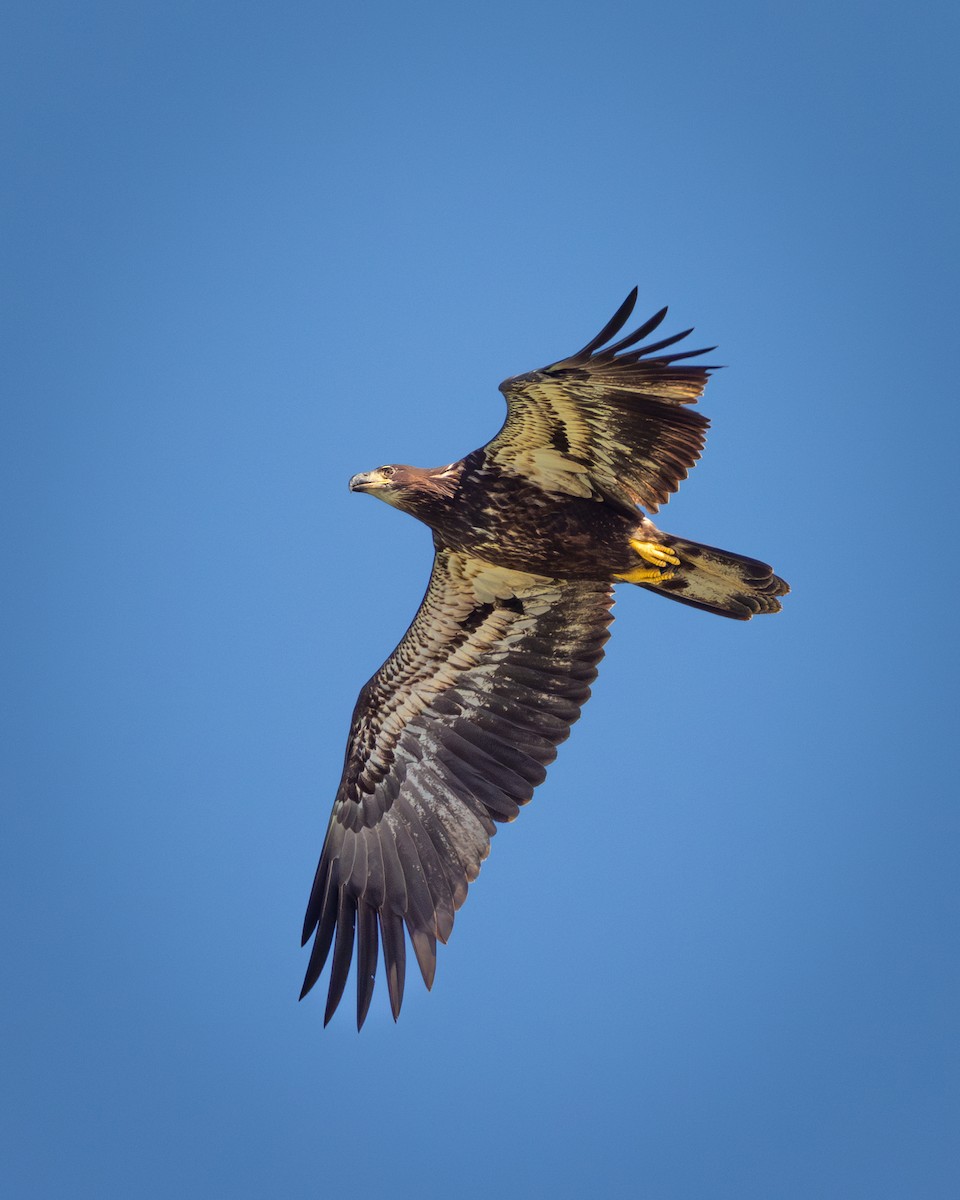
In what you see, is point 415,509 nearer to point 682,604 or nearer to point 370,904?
point 682,604

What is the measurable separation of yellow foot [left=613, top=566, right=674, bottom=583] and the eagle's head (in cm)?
169

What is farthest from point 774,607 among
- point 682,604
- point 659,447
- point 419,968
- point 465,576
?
point 419,968

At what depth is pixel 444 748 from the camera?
15469 millimetres

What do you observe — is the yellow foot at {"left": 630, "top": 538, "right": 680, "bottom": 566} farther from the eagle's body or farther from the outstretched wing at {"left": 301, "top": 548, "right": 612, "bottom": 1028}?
the outstretched wing at {"left": 301, "top": 548, "right": 612, "bottom": 1028}

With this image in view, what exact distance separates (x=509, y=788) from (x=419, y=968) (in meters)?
1.79

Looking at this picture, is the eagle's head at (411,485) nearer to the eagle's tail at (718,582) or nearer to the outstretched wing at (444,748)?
the outstretched wing at (444,748)

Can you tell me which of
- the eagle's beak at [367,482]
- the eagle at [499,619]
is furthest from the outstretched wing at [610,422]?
the eagle's beak at [367,482]

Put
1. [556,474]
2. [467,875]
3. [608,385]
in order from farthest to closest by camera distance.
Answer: [467,875] < [556,474] < [608,385]

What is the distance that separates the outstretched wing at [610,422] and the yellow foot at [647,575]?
575 millimetres

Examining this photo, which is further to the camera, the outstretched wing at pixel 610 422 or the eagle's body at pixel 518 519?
the eagle's body at pixel 518 519

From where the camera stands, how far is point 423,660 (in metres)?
15.6

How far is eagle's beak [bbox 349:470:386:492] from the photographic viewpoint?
1427 centimetres

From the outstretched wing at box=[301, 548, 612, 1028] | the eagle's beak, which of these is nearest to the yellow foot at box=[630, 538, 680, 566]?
the outstretched wing at box=[301, 548, 612, 1028]

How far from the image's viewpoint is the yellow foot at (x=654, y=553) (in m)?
13.8
